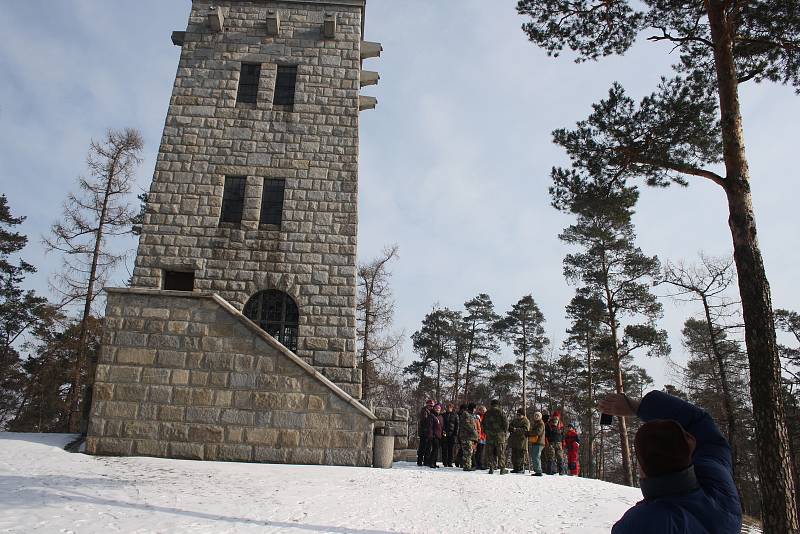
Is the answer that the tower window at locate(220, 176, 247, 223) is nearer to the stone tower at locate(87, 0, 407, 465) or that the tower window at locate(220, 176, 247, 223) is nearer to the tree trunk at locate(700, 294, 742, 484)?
the stone tower at locate(87, 0, 407, 465)

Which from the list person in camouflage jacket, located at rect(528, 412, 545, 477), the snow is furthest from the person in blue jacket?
person in camouflage jacket, located at rect(528, 412, 545, 477)

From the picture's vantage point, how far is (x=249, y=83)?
13.0 metres

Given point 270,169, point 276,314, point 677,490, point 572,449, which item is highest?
point 270,169

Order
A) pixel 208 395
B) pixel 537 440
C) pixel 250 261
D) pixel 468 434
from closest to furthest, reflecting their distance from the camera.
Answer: pixel 208 395, pixel 468 434, pixel 537 440, pixel 250 261

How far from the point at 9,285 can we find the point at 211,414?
75.9 ft

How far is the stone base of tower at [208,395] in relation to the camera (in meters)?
8.10

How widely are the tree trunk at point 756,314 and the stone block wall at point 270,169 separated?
6.85 meters

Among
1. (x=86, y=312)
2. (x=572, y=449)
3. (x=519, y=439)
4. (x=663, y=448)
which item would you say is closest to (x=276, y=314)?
(x=519, y=439)

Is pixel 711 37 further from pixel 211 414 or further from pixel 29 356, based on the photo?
pixel 29 356

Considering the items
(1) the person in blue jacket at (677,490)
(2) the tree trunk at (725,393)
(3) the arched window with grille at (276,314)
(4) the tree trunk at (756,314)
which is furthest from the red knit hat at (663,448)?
(2) the tree trunk at (725,393)

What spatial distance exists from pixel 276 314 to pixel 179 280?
94.8 inches

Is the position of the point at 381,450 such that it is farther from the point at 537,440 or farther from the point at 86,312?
the point at 86,312

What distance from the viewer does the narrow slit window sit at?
11383 mm

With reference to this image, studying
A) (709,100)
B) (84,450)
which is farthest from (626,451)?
(84,450)
